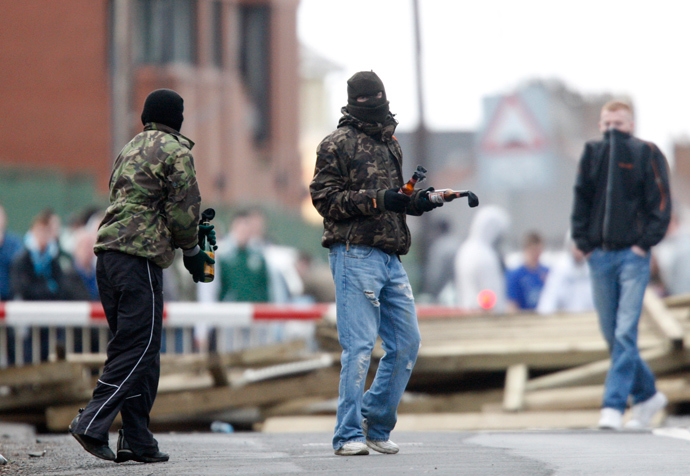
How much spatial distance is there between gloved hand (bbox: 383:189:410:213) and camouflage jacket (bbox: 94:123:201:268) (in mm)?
933

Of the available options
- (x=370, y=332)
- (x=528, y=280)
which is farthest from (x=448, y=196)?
(x=528, y=280)

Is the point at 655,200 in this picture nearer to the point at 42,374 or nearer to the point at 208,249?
the point at 208,249

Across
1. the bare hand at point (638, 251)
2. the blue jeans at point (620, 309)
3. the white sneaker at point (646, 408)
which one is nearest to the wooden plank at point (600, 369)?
the white sneaker at point (646, 408)

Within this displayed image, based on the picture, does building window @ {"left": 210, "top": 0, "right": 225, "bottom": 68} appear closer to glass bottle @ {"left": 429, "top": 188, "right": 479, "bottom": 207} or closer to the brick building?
the brick building

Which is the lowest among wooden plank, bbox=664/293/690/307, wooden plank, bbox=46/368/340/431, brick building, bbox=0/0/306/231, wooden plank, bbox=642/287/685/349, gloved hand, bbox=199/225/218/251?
wooden plank, bbox=46/368/340/431

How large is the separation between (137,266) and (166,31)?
23.4 m

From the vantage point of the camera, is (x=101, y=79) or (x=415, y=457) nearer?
(x=415, y=457)

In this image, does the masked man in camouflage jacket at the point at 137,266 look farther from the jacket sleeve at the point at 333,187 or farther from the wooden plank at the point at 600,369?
the wooden plank at the point at 600,369

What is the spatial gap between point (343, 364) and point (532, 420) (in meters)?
3.11

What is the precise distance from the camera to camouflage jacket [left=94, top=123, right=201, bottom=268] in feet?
Result: 19.4

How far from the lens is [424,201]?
19.4 ft

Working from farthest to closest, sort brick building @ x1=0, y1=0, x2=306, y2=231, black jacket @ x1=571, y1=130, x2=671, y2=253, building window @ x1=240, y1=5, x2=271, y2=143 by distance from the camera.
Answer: building window @ x1=240, y1=5, x2=271, y2=143 → brick building @ x1=0, y1=0, x2=306, y2=231 → black jacket @ x1=571, y1=130, x2=671, y2=253

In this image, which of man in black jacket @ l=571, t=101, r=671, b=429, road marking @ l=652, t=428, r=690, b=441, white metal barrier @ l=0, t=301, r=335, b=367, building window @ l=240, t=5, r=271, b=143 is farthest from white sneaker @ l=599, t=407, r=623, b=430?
building window @ l=240, t=5, r=271, b=143

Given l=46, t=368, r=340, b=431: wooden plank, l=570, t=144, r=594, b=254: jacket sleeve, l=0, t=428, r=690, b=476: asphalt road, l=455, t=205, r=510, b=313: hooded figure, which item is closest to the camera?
l=0, t=428, r=690, b=476: asphalt road
